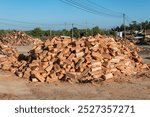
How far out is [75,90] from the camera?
12922mm

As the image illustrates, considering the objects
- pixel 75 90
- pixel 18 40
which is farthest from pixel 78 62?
Result: pixel 18 40

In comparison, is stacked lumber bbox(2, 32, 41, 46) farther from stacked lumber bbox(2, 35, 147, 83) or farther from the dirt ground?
the dirt ground

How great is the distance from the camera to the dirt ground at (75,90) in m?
11.9

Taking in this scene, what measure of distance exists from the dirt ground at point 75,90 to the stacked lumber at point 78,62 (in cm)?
52

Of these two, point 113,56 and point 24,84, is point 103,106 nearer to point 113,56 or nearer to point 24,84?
point 24,84

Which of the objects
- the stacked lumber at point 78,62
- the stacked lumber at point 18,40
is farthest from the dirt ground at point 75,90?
the stacked lumber at point 18,40

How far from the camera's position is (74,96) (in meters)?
11.9

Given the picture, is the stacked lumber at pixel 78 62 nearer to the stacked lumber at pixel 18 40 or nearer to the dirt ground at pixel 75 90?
the dirt ground at pixel 75 90

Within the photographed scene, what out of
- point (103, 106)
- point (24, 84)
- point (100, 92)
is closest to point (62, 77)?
point (24, 84)

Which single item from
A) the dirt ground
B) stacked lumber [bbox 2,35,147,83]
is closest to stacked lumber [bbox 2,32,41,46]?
stacked lumber [bbox 2,35,147,83]

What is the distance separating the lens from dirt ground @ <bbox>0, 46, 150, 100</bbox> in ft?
38.9

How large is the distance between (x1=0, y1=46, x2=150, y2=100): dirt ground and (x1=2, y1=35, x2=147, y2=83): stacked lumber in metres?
0.52

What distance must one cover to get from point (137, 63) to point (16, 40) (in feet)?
100

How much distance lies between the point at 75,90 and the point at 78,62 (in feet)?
7.89
